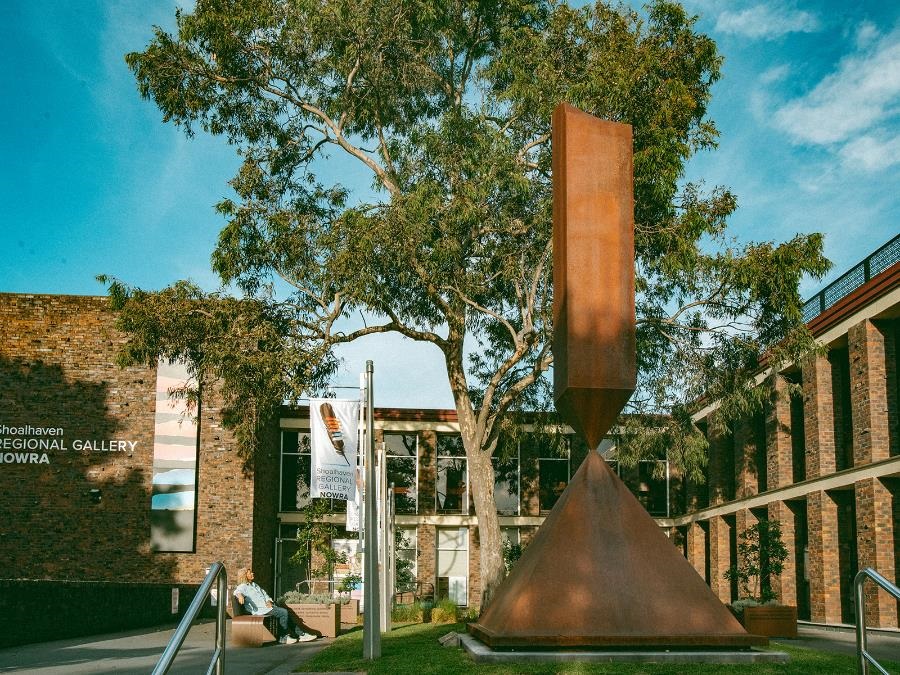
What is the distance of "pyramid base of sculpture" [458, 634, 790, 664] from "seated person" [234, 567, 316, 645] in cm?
844

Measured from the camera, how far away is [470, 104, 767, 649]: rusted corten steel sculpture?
349 inches

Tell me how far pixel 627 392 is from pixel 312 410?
10810 millimetres

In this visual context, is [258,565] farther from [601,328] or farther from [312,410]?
[601,328]

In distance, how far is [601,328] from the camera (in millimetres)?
10133

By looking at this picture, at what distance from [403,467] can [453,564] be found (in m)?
3.88

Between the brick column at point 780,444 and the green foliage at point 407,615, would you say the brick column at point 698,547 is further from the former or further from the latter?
the green foliage at point 407,615

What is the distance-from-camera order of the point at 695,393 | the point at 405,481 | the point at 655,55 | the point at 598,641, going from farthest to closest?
the point at 405,481, the point at 695,393, the point at 655,55, the point at 598,641

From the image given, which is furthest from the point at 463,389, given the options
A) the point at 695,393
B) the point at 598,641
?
the point at 598,641

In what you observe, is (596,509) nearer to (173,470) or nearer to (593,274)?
(593,274)

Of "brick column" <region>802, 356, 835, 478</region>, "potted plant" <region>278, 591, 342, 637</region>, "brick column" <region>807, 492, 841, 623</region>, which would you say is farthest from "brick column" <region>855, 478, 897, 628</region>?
"potted plant" <region>278, 591, 342, 637</region>

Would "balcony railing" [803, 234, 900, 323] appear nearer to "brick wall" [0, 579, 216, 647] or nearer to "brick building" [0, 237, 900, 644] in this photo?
"brick building" [0, 237, 900, 644]

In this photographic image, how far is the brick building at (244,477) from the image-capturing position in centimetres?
Result: 2159

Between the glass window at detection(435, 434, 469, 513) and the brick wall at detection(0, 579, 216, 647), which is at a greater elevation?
the glass window at detection(435, 434, 469, 513)

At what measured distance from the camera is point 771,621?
59.6 ft
